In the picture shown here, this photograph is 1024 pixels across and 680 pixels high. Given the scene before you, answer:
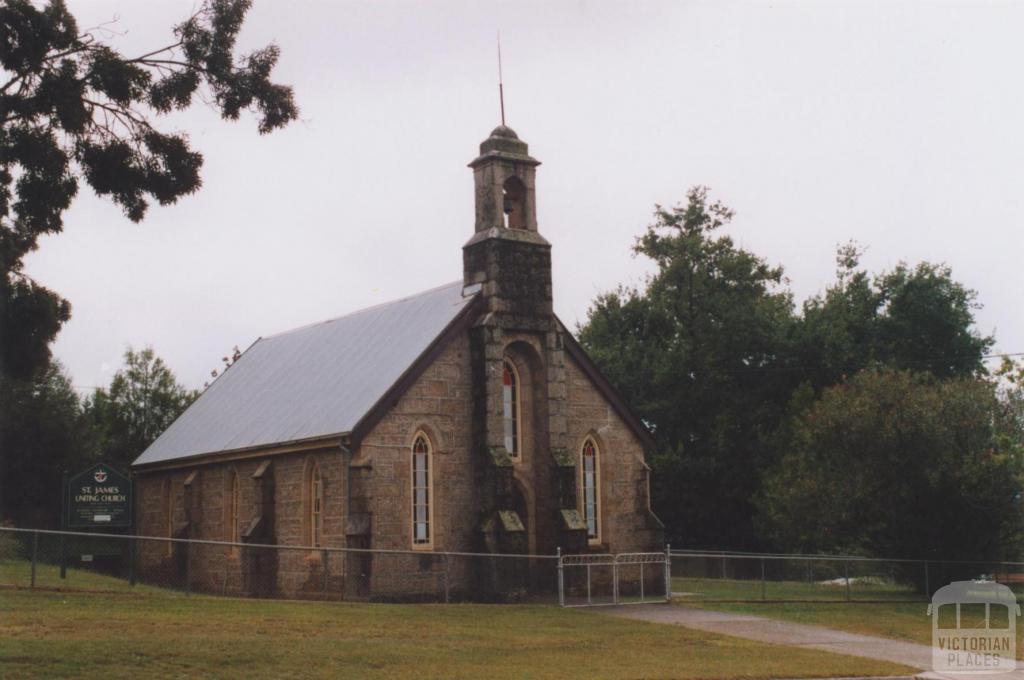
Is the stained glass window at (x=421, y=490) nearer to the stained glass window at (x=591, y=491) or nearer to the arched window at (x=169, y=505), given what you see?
the stained glass window at (x=591, y=491)

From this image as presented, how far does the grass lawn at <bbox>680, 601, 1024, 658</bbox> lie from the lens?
27.6m

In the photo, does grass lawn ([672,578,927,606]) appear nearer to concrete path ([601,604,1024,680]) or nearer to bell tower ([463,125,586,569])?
concrete path ([601,604,1024,680])

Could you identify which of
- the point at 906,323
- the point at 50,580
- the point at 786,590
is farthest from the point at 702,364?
the point at 50,580

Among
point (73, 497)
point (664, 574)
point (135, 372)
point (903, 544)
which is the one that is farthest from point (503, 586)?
point (135, 372)

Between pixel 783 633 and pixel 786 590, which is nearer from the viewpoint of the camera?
pixel 783 633

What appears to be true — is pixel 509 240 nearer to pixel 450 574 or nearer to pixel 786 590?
pixel 450 574

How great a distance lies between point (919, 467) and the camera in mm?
35188

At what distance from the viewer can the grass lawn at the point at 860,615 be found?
27625 mm

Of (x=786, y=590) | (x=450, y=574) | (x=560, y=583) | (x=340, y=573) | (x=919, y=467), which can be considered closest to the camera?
(x=560, y=583)

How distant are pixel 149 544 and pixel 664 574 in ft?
62.1

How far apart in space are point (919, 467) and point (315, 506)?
17.4 m

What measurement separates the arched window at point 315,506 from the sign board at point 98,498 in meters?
4.74

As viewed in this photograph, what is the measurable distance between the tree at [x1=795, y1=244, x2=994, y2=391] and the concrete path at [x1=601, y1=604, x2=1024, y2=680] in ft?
96.6

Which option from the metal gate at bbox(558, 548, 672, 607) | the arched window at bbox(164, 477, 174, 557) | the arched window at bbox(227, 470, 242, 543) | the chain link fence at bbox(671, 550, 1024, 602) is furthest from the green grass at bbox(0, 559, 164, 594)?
the chain link fence at bbox(671, 550, 1024, 602)
